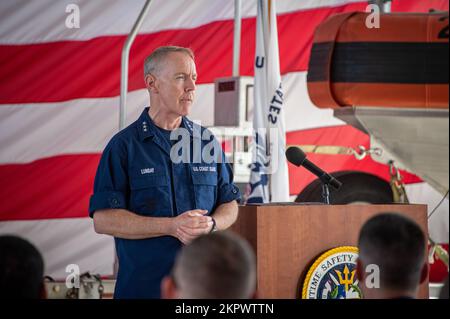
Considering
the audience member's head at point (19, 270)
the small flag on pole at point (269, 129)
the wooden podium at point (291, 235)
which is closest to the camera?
the audience member's head at point (19, 270)

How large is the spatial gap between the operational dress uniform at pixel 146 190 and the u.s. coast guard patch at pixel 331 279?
43cm

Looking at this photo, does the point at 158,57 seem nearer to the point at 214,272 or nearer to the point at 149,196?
the point at 149,196

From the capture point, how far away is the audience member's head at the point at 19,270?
1.56 meters

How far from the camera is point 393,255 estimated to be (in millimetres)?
1786

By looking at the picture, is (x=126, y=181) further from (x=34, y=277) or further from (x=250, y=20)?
(x=250, y=20)

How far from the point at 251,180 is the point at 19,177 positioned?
1731 millimetres

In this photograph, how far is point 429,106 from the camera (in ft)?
8.83

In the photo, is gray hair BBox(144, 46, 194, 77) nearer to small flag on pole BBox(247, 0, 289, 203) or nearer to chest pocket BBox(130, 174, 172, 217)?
chest pocket BBox(130, 174, 172, 217)

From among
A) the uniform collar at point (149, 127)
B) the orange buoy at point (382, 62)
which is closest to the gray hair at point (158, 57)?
the uniform collar at point (149, 127)

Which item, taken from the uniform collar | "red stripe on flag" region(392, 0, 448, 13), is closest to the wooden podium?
the uniform collar

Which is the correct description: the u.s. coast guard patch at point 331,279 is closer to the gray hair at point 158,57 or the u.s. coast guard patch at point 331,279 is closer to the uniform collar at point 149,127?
the uniform collar at point 149,127

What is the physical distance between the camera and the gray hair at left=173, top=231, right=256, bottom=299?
1.41 metres

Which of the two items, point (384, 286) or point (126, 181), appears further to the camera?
point (126, 181)
